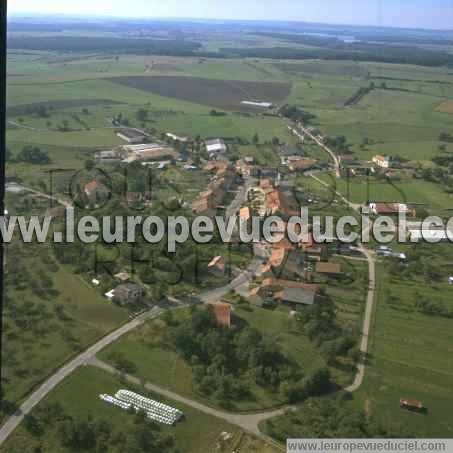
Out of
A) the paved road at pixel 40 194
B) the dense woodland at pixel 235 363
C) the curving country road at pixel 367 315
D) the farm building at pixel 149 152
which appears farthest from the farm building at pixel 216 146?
the dense woodland at pixel 235 363

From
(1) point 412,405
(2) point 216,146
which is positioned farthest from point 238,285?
(2) point 216,146

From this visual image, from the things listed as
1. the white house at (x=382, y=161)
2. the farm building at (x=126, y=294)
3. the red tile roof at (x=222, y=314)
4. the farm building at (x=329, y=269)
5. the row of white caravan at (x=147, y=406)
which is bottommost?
the row of white caravan at (x=147, y=406)

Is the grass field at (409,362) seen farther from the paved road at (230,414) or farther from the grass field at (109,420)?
the grass field at (109,420)

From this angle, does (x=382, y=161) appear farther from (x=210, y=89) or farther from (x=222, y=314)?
(x=210, y=89)

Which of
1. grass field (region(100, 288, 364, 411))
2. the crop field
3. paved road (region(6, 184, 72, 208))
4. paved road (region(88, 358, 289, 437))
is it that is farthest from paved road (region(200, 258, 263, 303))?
the crop field

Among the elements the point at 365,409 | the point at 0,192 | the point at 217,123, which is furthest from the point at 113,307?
the point at 217,123

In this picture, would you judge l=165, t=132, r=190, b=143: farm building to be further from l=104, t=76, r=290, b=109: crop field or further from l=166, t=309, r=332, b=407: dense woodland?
l=166, t=309, r=332, b=407: dense woodland

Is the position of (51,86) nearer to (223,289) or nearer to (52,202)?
(52,202)
